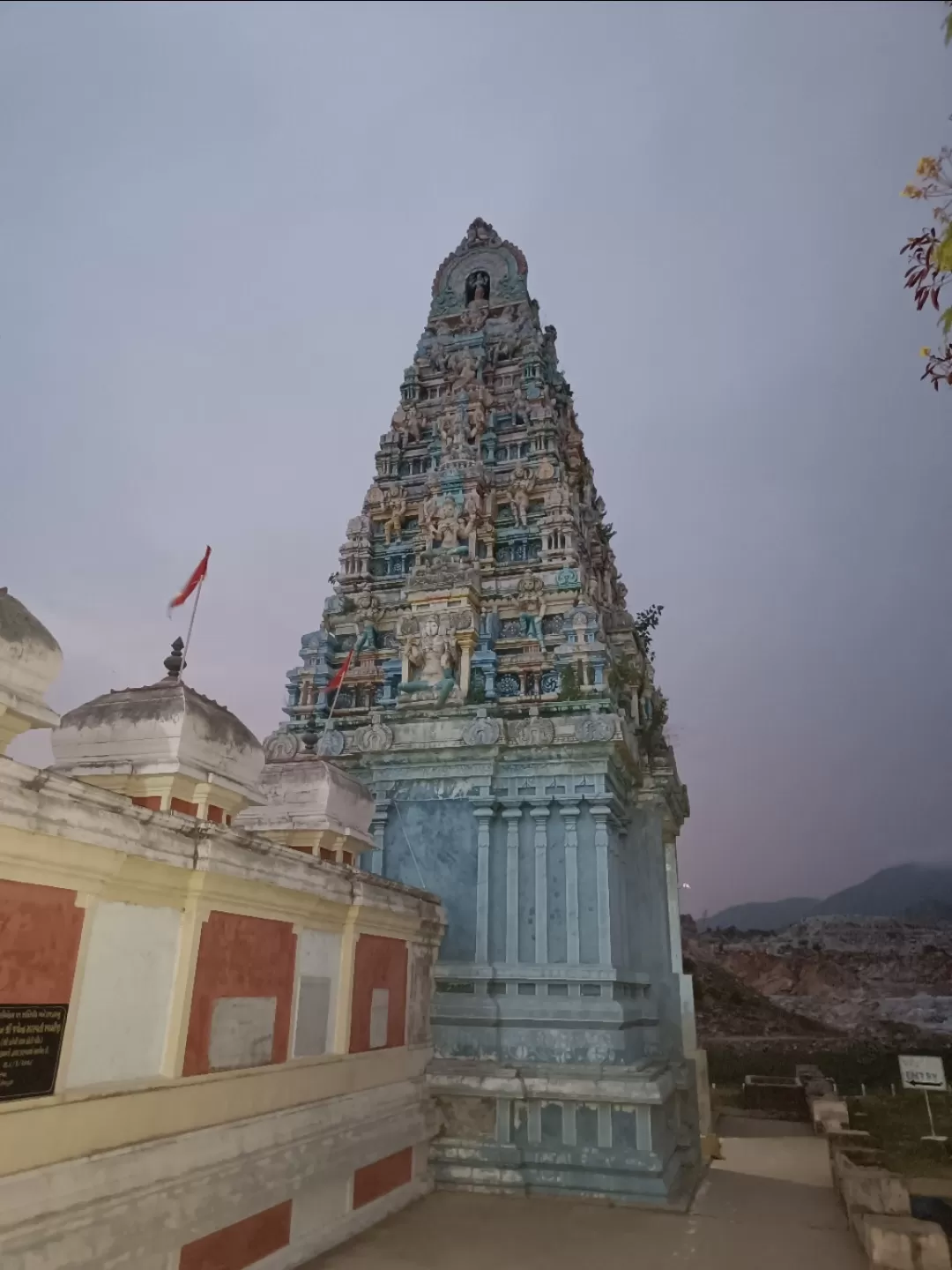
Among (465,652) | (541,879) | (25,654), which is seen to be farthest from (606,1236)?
(465,652)

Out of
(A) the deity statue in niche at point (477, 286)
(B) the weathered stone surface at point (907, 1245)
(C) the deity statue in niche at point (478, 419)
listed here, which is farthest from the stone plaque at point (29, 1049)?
(A) the deity statue in niche at point (477, 286)

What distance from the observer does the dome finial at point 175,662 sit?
774cm

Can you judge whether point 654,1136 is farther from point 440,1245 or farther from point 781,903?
point 781,903

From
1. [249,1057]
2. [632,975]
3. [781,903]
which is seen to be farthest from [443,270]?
[781,903]

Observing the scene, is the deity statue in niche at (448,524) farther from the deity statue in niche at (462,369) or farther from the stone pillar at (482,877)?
the stone pillar at (482,877)

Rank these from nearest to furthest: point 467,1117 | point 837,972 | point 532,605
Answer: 1. point 467,1117
2. point 532,605
3. point 837,972

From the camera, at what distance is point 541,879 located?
12.3 m

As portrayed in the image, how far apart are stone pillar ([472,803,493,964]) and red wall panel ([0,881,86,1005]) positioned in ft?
24.6

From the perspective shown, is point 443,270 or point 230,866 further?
point 443,270

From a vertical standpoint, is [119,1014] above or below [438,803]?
below

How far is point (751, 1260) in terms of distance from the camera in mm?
8188

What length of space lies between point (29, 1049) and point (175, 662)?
3595mm

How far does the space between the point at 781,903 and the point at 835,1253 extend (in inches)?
7679

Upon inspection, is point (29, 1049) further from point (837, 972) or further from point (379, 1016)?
point (837, 972)
